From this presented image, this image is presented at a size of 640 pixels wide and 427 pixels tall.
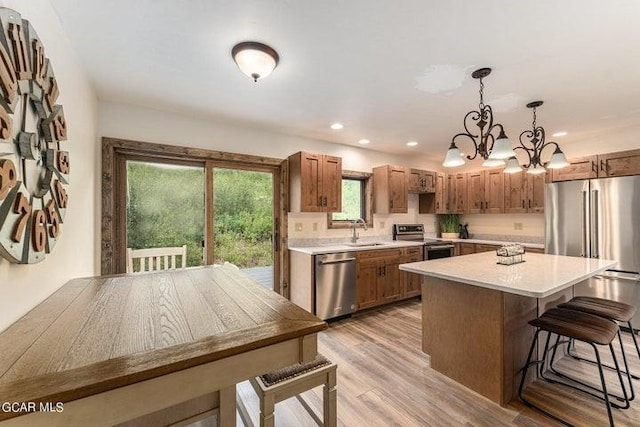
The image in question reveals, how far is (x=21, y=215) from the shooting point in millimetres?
1034

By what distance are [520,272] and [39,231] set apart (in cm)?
301

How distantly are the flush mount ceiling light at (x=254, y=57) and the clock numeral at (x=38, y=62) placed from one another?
1.01 meters

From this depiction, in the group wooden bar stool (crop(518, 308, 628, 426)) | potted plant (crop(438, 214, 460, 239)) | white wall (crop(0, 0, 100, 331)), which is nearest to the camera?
white wall (crop(0, 0, 100, 331))

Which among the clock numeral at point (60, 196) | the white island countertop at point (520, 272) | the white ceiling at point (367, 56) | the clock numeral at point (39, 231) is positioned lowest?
the white island countertop at point (520, 272)

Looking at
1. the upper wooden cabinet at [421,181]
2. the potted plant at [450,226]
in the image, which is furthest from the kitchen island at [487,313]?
the potted plant at [450,226]

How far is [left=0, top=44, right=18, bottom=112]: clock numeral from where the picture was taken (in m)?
0.90

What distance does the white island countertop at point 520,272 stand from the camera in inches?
68.6

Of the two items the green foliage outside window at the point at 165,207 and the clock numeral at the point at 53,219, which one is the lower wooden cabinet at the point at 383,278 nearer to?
the green foliage outside window at the point at 165,207

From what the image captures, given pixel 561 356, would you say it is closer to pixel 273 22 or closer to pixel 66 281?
pixel 273 22

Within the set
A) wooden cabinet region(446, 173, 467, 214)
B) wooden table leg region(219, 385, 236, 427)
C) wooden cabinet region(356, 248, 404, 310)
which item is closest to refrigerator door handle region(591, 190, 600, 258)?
wooden cabinet region(446, 173, 467, 214)

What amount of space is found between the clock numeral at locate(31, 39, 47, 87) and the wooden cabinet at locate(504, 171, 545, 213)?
5417 mm

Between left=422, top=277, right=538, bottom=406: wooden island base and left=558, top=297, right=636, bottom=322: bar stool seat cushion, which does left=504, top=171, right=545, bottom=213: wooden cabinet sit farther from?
left=422, top=277, right=538, bottom=406: wooden island base

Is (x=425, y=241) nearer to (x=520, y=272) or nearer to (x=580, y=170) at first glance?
(x=580, y=170)

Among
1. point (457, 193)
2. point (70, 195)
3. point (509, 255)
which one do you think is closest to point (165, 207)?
point (70, 195)
